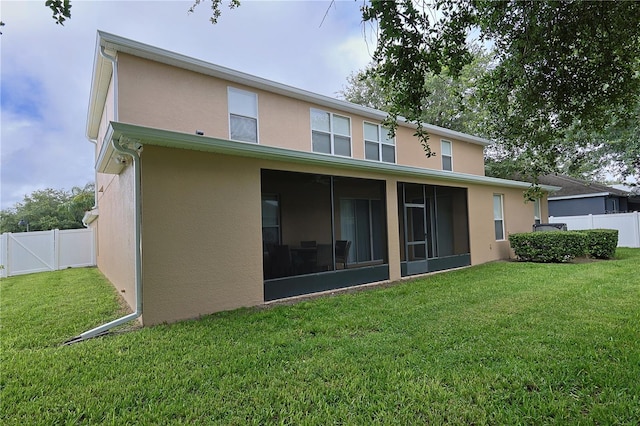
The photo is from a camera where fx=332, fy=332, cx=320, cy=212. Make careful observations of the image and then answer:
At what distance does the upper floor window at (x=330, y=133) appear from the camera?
33.8ft

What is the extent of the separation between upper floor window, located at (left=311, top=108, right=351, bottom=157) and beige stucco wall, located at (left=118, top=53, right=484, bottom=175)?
17 cm

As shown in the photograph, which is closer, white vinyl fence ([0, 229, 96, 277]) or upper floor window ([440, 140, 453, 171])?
white vinyl fence ([0, 229, 96, 277])

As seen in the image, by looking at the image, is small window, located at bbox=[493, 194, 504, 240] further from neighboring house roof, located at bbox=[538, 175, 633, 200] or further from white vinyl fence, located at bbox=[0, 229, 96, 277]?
white vinyl fence, located at bbox=[0, 229, 96, 277]

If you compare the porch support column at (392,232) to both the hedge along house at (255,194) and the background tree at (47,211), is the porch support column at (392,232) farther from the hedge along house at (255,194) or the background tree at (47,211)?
the background tree at (47,211)

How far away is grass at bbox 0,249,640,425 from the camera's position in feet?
8.74

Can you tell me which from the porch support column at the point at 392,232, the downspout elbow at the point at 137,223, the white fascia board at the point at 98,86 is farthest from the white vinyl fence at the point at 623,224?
the white fascia board at the point at 98,86

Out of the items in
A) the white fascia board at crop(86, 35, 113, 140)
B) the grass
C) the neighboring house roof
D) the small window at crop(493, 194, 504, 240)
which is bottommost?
the grass

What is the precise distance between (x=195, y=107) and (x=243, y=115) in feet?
4.21

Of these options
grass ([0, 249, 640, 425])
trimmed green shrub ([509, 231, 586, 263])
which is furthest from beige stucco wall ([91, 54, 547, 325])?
trimmed green shrub ([509, 231, 586, 263])

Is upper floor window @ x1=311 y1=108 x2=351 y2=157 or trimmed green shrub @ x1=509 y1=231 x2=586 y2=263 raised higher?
upper floor window @ x1=311 y1=108 x2=351 y2=157

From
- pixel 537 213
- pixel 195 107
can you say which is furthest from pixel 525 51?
pixel 537 213

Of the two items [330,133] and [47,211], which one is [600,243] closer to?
[330,133]

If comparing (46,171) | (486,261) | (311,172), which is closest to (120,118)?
(311,172)

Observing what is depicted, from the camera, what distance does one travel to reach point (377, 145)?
1154 centimetres
